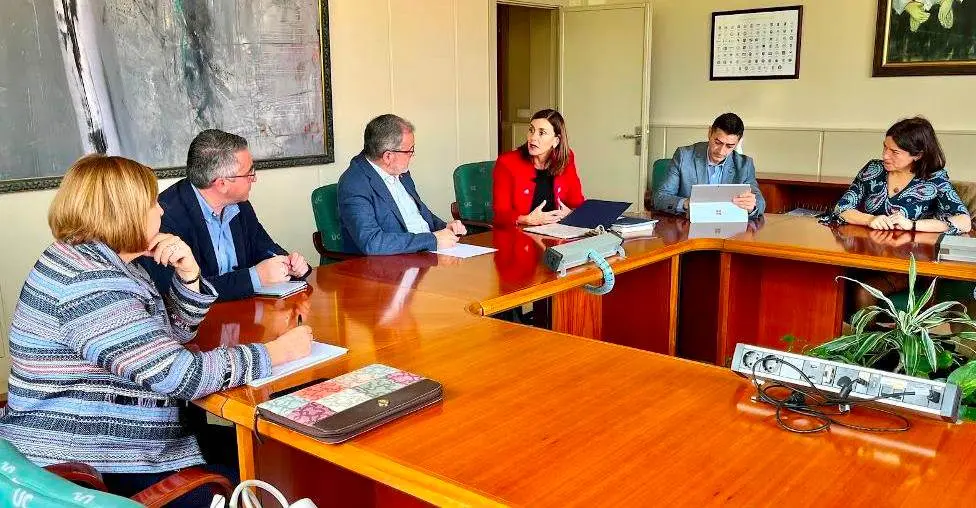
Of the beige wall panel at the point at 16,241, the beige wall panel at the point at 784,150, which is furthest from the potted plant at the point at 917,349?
the beige wall panel at the point at 784,150

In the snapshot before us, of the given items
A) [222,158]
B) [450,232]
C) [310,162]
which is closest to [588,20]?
[310,162]

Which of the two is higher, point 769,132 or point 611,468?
point 769,132

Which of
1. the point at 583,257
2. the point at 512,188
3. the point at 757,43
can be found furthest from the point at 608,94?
the point at 583,257

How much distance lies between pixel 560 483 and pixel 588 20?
5355mm

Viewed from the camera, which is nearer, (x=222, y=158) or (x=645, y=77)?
(x=222, y=158)

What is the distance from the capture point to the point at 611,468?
3.96 ft

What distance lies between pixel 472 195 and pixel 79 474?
2.75m

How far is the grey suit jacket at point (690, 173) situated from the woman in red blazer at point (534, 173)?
478 millimetres

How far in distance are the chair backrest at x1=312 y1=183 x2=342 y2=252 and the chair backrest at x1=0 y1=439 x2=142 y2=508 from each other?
7.31 ft

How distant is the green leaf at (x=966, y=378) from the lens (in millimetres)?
1383

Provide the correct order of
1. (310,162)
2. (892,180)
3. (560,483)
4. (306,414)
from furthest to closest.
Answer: (310,162)
(892,180)
(306,414)
(560,483)

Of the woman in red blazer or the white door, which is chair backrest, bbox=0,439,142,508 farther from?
the white door

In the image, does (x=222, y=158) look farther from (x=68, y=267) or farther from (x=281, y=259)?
(x=68, y=267)

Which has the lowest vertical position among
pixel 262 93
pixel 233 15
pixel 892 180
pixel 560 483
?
pixel 560 483
